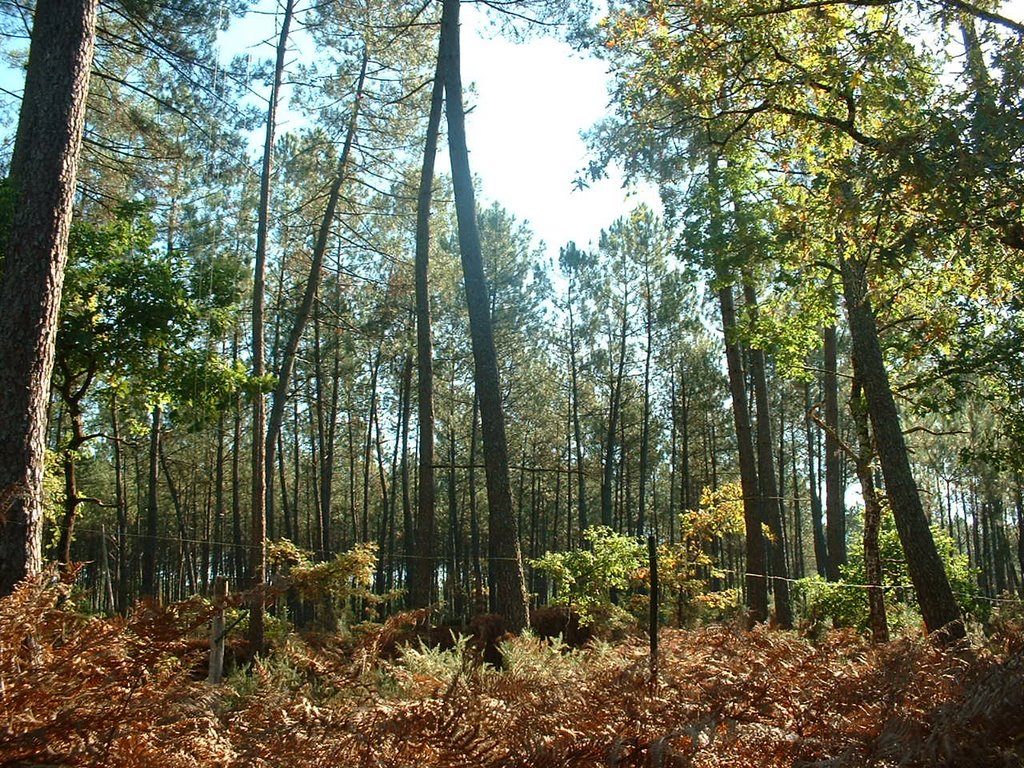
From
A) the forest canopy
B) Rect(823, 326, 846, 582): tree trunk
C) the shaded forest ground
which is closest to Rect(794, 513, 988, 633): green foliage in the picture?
the forest canopy

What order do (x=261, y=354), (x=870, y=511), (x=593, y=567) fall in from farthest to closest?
(x=593, y=567)
(x=261, y=354)
(x=870, y=511)

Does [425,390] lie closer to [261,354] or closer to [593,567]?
[261,354]

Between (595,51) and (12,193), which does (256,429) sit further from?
(595,51)

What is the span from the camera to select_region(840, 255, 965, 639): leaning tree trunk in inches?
310

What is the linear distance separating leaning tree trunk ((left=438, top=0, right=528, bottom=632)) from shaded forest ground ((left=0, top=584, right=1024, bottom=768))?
5.92 metres

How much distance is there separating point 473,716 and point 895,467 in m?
7.18

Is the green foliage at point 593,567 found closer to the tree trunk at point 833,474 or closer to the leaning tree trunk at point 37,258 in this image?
the tree trunk at point 833,474

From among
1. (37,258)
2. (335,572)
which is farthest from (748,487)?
(37,258)

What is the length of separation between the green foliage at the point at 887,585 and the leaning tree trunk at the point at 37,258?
10761 millimetres

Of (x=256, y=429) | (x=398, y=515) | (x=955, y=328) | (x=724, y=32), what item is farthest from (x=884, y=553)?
(x=398, y=515)

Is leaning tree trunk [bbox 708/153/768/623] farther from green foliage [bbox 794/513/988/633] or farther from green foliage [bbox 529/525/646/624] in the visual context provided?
green foliage [bbox 529/525/646/624]

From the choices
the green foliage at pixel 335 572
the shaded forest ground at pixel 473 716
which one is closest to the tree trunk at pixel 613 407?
the green foliage at pixel 335 572

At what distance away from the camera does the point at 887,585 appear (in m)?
13.2

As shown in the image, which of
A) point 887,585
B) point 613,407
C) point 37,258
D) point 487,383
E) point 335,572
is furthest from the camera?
point 613,407
